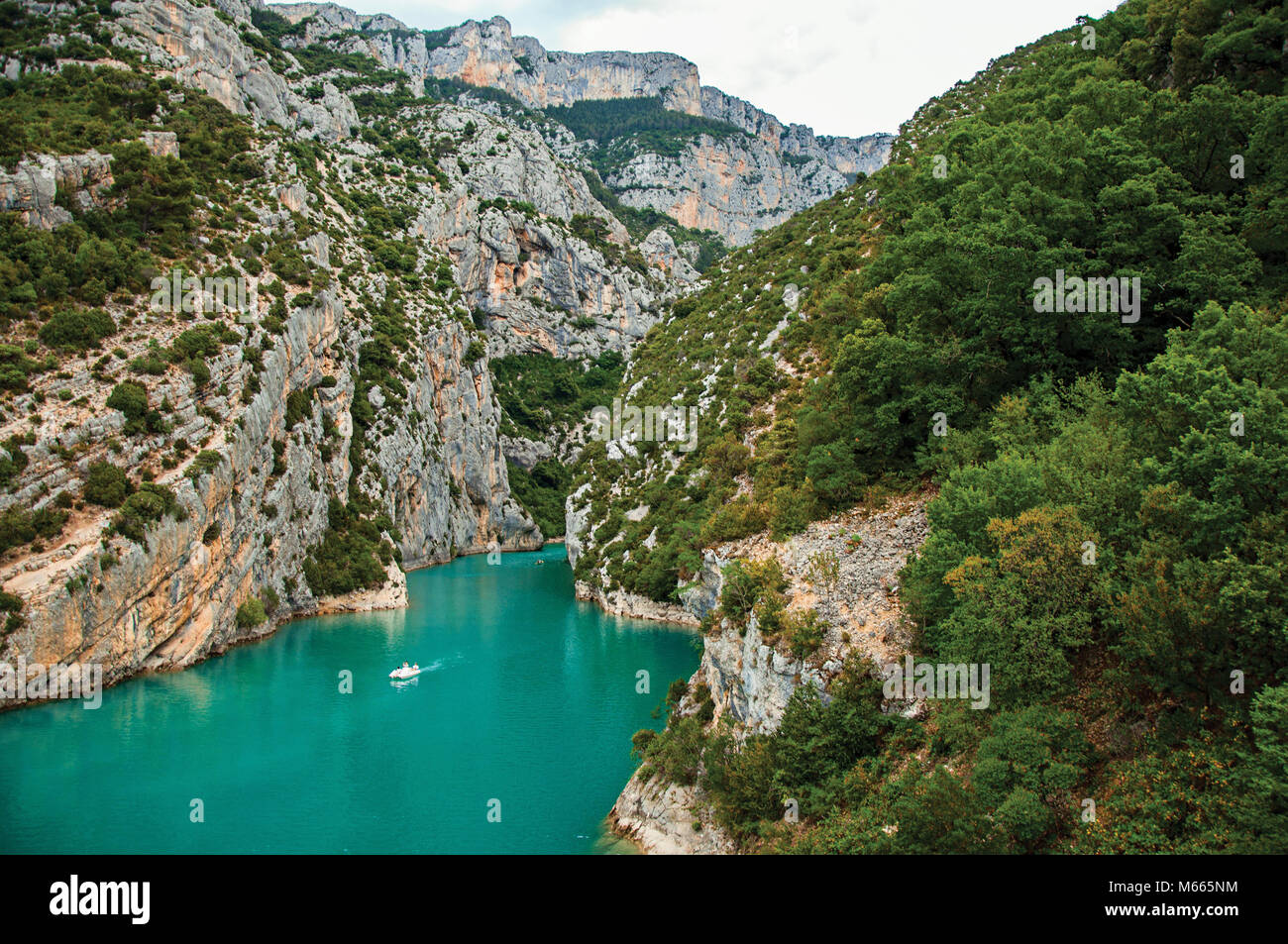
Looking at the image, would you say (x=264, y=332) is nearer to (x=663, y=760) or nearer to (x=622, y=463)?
(x=622, y=463)

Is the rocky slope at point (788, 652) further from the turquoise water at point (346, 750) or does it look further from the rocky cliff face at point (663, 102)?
the rocky cliff face at point (663, 102)

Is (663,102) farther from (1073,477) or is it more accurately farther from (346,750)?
(1073,477)

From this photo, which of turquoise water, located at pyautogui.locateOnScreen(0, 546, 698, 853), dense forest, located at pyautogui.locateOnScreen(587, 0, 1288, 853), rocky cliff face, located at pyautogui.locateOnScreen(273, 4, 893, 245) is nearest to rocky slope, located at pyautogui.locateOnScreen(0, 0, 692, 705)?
turquoise water, located at pyautogui.locateOnScreen(0, 546, 698, 853)

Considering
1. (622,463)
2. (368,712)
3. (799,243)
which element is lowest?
(368,712)

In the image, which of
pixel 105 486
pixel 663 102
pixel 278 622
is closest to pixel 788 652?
pixel 105 486

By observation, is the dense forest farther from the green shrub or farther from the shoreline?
the green shrub
